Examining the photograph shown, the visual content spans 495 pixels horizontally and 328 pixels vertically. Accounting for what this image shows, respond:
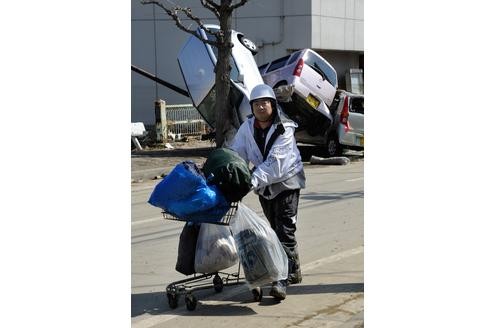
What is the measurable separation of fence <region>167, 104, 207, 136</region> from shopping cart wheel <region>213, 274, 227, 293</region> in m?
13.1

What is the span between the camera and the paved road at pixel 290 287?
18.1 ft

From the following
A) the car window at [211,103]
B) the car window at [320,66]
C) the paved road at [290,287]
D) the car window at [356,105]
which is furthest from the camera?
the car window at [356,105]

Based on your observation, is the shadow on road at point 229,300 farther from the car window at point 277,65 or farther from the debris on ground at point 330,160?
the car window at point 277,65

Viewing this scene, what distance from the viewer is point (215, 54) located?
16.7 metres

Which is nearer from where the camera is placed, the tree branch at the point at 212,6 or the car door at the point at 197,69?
the tree branch at the point at 212,6

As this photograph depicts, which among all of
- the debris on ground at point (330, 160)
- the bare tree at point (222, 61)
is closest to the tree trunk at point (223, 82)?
the bare tree at point (222, 61)

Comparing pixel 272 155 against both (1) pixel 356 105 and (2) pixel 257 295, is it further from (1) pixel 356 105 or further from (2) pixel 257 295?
(1) pixel 356 105

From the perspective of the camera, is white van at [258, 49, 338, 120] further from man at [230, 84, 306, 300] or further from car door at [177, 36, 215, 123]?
man at [230, 84, 306, 300]

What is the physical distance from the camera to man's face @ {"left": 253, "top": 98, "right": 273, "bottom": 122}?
584 cm

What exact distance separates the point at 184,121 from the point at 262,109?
1401 centimetres

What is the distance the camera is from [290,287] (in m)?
6.27

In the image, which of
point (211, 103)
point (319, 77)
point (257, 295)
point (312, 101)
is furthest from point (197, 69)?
point (257, 295)

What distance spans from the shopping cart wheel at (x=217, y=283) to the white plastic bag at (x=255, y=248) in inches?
20.5
